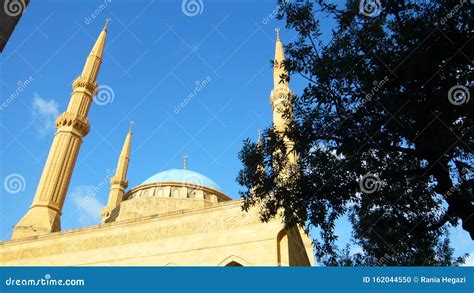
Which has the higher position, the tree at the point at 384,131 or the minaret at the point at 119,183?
the minaret at the point at 119,183

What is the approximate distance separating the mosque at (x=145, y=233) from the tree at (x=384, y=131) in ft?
4.84

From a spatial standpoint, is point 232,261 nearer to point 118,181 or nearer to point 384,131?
point 384,131

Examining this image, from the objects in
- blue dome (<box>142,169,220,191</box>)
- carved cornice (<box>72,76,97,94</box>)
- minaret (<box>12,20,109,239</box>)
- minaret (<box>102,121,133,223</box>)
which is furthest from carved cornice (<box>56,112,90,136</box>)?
minaret (<box>102,121,133,223</box>)

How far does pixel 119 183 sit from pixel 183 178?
9.11 metres

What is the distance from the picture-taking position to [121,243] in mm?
14562

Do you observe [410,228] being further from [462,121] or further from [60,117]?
[60,117]

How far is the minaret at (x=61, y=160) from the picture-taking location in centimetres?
1836

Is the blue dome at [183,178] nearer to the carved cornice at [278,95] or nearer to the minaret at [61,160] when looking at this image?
the minaret at [61,160]

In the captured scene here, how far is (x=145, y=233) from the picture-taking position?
14.5 meters

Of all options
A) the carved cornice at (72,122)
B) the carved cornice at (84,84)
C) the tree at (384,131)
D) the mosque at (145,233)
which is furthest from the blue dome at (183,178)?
the tree at (384,131)

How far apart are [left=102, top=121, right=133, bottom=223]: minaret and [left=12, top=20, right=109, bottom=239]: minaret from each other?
849 cm

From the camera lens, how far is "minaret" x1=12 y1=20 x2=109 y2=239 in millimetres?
18359

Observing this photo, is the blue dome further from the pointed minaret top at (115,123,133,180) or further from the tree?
the tree
